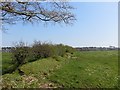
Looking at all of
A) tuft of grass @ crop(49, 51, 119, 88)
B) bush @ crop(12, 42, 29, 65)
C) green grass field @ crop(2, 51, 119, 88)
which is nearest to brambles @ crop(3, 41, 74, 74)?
bush @ crop(12, 42, 29, 65)

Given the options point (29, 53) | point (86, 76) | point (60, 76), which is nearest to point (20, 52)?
point (29, 53)

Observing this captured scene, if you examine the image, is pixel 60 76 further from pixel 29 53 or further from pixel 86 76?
pixel 29 53

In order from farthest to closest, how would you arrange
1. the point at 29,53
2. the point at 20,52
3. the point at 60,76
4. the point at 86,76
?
1. the point at 29,53
2. the point at 20,52
3. the point at 86,76
4. the point at 60,76

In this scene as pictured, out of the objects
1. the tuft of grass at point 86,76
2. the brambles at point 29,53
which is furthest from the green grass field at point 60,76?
the brambles at point 29,53

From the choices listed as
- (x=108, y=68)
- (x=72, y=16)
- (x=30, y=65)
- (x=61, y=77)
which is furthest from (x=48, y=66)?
(x=72, y=16)

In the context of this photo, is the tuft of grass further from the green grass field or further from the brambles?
the brambles

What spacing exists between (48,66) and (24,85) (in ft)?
20.4

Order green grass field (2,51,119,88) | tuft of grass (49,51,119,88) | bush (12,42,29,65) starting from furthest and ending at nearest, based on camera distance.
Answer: bush (12,42,29,65)
tuft of grass (49,51,119,88)
green grass field (2,51,119,88)

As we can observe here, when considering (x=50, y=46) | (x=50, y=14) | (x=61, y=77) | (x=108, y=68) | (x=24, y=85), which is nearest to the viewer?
(x=50, y=14)

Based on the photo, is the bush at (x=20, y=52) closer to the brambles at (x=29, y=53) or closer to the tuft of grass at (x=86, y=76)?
the brambles at (x=29, y=53)

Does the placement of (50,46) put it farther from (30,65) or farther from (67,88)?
(67,88)

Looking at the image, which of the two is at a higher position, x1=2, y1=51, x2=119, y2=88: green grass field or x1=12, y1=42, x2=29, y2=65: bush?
x1=12, y1=42, x2=29, y2=65: bush

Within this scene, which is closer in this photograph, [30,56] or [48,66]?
[48,66]

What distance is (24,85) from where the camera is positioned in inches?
765
